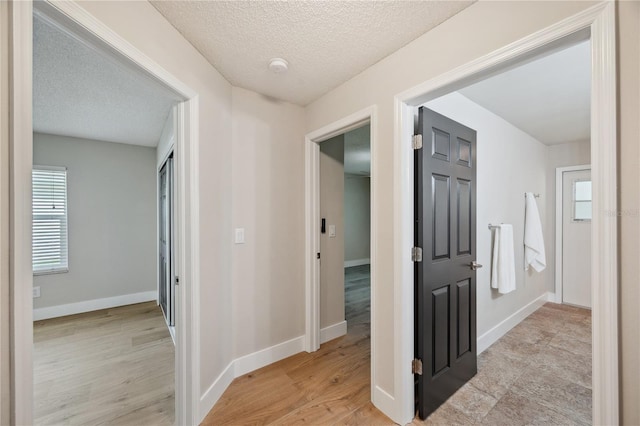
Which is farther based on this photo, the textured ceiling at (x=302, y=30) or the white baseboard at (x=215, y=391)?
the white baseboard at (x=215, y=391)

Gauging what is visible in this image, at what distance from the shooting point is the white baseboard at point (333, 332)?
2805 millimetres

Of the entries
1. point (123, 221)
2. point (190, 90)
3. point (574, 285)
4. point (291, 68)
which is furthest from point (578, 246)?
point (123, 221)

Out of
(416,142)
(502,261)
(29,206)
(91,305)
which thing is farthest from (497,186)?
(91,305)

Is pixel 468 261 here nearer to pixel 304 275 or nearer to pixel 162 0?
pixel 304 275

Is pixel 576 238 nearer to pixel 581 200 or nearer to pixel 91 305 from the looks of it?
pixel 581 200

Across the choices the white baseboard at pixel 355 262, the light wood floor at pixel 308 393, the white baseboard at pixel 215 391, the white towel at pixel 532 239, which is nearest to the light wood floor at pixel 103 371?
the white baseboard at pixel 215 391

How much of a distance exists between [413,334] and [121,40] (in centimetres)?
224

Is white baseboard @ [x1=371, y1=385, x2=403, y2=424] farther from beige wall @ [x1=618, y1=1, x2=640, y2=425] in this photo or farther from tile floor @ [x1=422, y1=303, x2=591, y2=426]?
beige wall @ [x1=618, y1=1, x2=640, y2=425]

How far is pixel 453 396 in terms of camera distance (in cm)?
197

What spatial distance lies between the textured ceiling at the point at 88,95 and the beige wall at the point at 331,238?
1.55 meters

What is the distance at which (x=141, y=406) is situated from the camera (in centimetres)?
190

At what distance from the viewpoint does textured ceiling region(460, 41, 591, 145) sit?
6.40ft

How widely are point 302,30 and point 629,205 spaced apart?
1692 millimetres

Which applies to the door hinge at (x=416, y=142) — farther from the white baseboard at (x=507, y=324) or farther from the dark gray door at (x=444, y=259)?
the white baseboard at (x=507, y=324)
